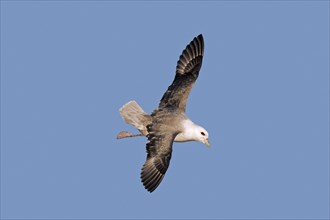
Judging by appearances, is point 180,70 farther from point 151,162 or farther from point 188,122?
point 151,162

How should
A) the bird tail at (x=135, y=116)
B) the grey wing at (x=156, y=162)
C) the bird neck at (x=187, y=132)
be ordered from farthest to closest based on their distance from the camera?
the bird tail at (x=135, y=116) < the bird neck at (x=187, y=132) < the grey wing at (x=156, y=162)

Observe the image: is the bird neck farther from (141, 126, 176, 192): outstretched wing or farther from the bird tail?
the bird tail

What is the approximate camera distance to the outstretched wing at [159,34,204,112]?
14.4 m

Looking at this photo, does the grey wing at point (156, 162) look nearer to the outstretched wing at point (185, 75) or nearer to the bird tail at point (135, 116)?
the bird tail at point (135, 116)

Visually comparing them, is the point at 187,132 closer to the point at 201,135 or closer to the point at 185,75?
the point at 201,135

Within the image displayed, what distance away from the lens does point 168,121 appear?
13.9 meters

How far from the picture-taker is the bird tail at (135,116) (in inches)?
563

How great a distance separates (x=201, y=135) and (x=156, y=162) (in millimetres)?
1070

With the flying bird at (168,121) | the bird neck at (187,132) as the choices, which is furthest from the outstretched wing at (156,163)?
the bird neck at (187,132)

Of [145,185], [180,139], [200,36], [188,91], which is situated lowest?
[145,185]

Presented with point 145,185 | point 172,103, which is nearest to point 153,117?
point 172,103

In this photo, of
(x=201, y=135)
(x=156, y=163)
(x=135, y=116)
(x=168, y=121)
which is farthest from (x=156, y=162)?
(x=135, y=116)

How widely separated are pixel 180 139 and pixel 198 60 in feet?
5.64

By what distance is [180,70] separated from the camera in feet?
48.6
